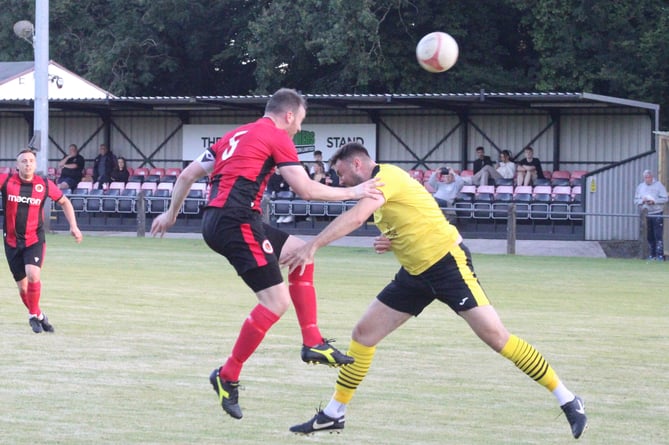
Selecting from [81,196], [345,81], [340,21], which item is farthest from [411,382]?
[345,81]

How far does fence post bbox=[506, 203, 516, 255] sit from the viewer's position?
24.3m

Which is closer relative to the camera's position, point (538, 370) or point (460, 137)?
point (538, 370)

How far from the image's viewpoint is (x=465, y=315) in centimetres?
741

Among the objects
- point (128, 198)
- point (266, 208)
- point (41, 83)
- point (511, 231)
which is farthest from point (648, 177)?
point (41, 83)

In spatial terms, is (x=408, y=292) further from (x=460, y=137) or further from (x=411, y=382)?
(x=460, y=137)

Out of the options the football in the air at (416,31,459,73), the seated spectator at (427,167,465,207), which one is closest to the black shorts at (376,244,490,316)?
the football in the air at (416,31,459,73)

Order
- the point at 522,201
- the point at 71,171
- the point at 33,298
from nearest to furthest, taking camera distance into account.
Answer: the point at 33,298, the point at 522,201, the point at 71,171

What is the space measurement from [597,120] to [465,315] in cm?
2418

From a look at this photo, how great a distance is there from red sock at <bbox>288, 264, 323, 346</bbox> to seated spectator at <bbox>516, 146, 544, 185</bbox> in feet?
70.3

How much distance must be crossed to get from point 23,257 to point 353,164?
600 cm

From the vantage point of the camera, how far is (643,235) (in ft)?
78.6

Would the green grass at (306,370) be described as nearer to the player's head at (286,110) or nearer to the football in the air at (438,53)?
the player's head at (286,110)

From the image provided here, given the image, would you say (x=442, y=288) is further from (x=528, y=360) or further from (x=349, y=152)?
(x=349, y=152)

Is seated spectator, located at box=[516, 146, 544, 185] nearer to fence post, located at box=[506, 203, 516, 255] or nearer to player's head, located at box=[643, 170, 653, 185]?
fence post, located at box=[506, 203, 516, 255]
